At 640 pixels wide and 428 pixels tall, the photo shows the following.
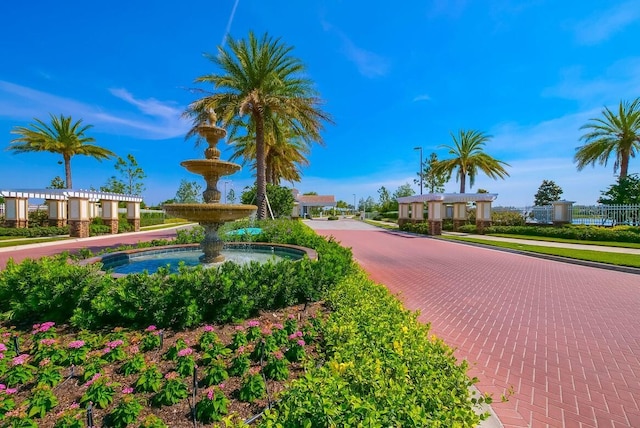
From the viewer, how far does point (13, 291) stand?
4.68 m

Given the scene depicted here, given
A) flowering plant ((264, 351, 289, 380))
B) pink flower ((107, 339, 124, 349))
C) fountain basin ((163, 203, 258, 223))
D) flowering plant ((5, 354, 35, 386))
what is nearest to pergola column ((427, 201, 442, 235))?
fountain basin ((163, 203, 258, 223))

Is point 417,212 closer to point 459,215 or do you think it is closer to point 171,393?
point 459,215

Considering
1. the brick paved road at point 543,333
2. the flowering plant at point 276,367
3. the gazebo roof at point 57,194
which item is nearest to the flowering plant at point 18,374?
the flowering plant at point 276,367

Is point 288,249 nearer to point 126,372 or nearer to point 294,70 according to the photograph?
point 126,372

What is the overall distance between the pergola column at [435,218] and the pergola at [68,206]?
83.0 ft

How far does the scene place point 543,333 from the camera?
5.00 metres

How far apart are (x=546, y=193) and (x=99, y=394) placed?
69.2 metres

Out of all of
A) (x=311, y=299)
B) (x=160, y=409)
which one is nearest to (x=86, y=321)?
(x=160, y=409)

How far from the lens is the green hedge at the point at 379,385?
1933 millimetres

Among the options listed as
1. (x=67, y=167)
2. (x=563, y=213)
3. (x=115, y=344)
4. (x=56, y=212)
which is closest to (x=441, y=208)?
(x=563, y=213)

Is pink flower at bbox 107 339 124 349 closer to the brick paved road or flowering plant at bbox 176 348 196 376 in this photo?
flowering plant at bbox 176 348 196 376

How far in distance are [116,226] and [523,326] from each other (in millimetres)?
28102

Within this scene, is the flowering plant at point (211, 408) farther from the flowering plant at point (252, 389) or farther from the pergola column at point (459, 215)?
the pergola column at point (459, 215)

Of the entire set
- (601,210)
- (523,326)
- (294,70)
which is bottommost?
(523,326)
